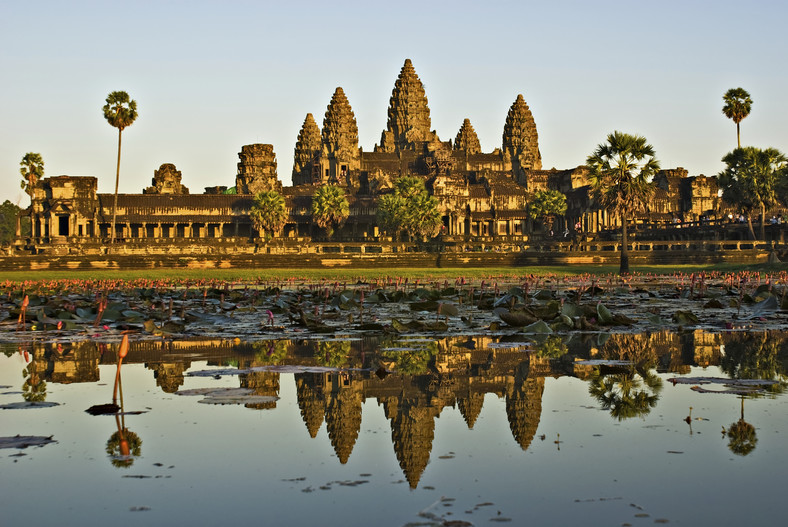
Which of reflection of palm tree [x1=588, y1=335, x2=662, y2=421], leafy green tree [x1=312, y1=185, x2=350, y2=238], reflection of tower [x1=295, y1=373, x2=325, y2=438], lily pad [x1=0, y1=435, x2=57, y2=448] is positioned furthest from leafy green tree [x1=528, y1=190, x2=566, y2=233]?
lily pad [x1=0, y1=435, x2=57, y2=448]

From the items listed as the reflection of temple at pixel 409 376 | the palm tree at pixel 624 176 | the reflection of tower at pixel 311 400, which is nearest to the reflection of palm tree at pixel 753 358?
the reflection of temple at pixel 409 376

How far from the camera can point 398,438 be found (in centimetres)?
647

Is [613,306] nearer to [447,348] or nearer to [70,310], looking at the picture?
[447,348]

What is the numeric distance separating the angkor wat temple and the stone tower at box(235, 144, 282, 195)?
0.14 metres

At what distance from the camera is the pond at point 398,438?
485 cm

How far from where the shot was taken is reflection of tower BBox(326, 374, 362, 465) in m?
6.33

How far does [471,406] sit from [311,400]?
1416 mm

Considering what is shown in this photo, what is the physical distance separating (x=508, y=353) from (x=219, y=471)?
6032 mm

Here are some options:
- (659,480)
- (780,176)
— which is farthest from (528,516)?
(780,176)

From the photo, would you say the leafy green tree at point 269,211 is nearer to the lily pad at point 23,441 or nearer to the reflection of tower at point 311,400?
the reflection of tower at point 311,400

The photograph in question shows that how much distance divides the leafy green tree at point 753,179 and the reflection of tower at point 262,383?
69.6 meters

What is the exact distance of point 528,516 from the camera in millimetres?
4684

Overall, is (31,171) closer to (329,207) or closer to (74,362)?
(329,207)

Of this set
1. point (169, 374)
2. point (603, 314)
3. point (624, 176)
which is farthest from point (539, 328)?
point (624, 176)
